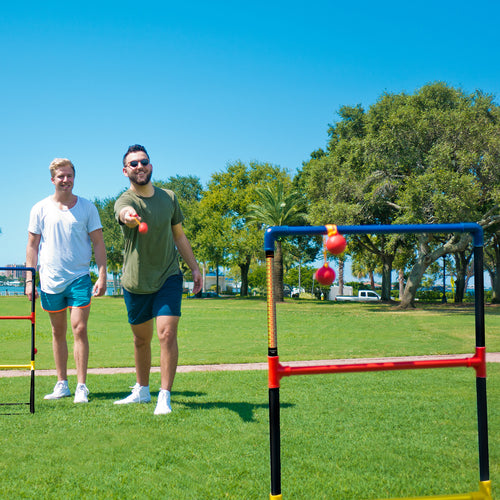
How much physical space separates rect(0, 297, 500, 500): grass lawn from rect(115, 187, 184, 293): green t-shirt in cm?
123

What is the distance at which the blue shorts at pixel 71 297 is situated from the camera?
540 cm

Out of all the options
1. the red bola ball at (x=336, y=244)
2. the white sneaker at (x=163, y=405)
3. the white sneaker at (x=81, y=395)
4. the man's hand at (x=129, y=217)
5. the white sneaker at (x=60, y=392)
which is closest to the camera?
the red bola ball at (x=336, y=244)

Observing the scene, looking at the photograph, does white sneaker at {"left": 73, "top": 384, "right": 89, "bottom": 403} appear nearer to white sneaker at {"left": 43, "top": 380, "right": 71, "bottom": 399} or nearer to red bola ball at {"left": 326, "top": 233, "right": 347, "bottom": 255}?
white sneaker at {"left": 43, "top": 380, "right": 71, "bottom": 399}

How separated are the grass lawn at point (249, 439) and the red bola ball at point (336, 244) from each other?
1397mm

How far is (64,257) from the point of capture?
212 inches

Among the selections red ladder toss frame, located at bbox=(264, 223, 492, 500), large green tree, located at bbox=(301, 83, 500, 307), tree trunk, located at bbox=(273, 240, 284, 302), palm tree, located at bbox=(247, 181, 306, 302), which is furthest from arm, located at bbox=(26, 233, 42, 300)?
tree trunk, located at bbox=(273, 240, 284, 302)

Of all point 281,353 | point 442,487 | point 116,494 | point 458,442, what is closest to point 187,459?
point 116,494

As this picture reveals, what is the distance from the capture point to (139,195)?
498 centimetres

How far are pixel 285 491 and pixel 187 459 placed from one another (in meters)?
0.85

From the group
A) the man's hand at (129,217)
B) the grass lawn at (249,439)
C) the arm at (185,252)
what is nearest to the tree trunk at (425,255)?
the grass lawn at (249,439)

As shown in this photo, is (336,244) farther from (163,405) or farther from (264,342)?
(264,342)

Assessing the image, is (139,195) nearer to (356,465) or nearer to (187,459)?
(187,459)

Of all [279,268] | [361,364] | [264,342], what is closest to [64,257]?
[361,364]

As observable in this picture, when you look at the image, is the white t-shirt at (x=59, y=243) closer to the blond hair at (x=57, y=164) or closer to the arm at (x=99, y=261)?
the arm at (x=99, y=261)
